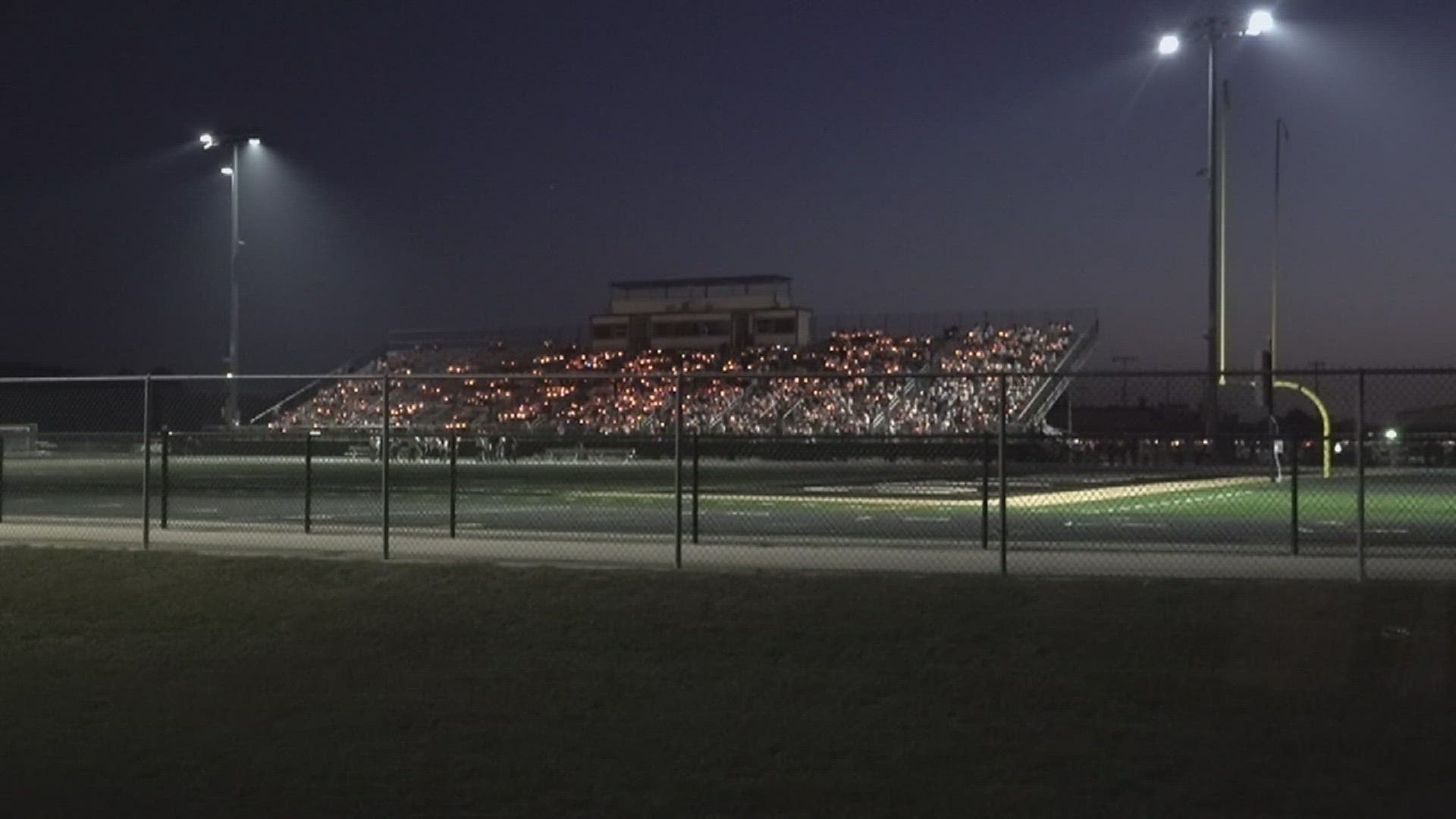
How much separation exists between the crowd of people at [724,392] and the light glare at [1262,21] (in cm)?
816

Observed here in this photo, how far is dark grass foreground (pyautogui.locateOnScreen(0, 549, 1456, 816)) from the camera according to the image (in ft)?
29.3

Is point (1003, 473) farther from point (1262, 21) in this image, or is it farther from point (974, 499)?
point (1262, 21)

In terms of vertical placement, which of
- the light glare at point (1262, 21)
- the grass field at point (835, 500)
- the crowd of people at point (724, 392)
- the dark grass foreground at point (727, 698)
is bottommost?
the dark grass foreground at point (727, 698)

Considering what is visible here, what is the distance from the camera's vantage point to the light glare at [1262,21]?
106 feet

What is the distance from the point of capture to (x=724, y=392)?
50.2m

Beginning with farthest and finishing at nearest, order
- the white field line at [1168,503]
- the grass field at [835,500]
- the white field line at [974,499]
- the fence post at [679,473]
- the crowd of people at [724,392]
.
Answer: the crowd of people at [724,392]
the white field line at [1168,503]
the white field line at [974,499]
the grass field at [835,500]
the fence post at [679,473]

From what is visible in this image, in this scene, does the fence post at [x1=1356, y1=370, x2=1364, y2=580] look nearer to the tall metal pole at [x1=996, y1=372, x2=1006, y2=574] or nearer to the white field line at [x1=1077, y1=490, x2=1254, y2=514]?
the tall metal pole at [x1=996, y1=372, x2=1006, y2=574]

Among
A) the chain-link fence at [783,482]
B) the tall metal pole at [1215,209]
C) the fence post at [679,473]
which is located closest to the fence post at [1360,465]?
the chain-link fence at [783,482]

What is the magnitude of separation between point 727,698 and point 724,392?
39.4m

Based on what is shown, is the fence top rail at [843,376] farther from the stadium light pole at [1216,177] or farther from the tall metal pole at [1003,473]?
the stadium light pole at [1216,177]

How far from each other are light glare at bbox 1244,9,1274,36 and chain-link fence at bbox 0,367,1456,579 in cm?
696

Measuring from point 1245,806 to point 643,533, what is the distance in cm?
1245

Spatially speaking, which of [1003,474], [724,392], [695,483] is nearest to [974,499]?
[695,483]

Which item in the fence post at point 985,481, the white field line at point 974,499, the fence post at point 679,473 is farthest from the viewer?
the white field line at point 974,499
